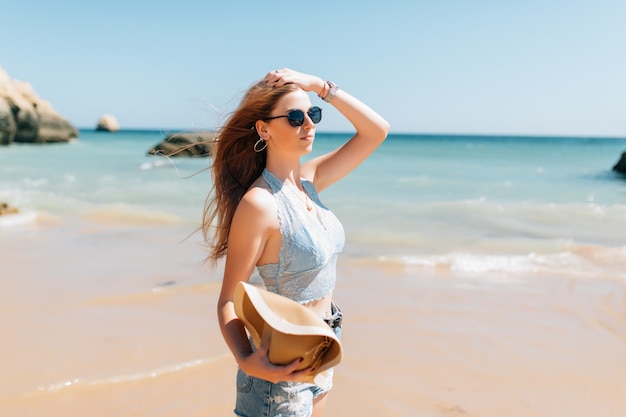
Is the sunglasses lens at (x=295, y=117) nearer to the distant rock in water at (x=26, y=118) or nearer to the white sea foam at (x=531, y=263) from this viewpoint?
the white sea foam at (x=531, y=263)

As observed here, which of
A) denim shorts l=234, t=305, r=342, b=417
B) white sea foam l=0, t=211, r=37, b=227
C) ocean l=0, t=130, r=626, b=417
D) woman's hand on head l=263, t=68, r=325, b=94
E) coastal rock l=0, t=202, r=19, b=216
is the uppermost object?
woman's hand on head l=263, t=68, r=325, b=94

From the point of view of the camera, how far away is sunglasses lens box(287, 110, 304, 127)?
8.07ft

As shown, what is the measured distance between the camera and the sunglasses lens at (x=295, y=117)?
8.07ft

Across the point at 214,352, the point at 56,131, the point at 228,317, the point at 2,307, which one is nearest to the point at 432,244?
the point at 214,352

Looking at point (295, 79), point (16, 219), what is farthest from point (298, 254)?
point (16, 219)

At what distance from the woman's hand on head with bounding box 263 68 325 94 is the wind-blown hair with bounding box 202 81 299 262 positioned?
25 mm

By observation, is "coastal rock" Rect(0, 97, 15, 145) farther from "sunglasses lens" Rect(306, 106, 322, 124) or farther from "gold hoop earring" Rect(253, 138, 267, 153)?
"sunglasses lens" Rect(306, 106, 322, 124)

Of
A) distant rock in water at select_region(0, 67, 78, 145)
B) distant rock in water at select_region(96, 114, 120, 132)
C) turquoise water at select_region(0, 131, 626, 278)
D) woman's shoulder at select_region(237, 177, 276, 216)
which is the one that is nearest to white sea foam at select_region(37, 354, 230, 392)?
turquoise water at select_region(0, 131, 626, 278)

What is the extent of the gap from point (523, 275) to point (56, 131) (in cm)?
5239

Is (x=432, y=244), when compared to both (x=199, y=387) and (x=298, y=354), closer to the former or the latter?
(x=199, y=387)

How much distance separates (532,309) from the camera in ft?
20.6

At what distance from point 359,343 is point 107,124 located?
110 metres

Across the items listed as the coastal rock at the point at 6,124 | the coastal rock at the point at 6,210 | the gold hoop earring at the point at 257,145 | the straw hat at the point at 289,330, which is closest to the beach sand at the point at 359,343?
the gold hoop earring at the point at 257,145

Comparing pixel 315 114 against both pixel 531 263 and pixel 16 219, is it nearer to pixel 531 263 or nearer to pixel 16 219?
pixel 531 263
